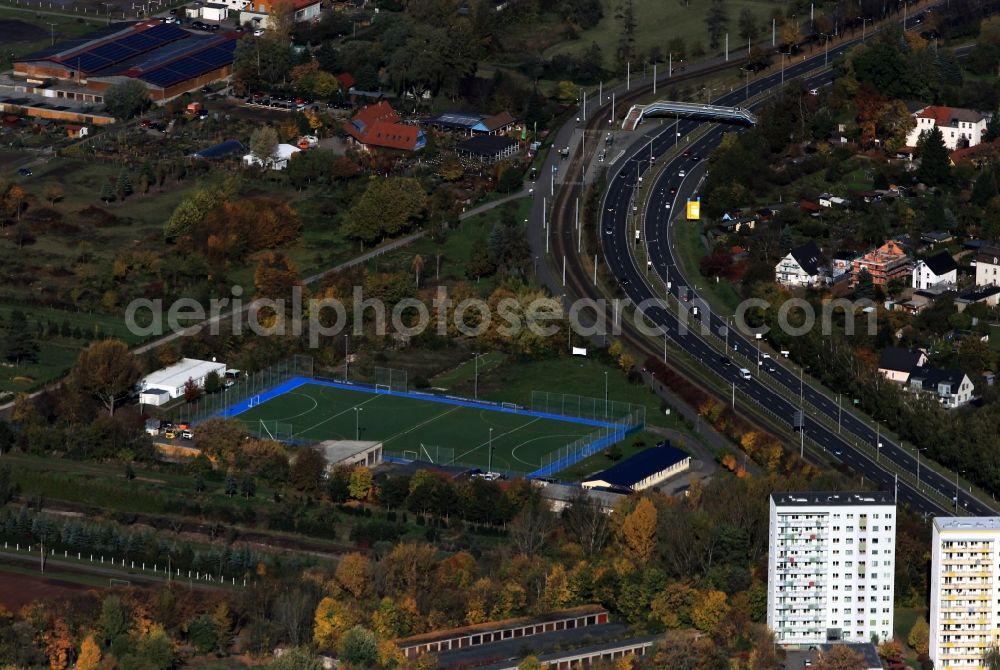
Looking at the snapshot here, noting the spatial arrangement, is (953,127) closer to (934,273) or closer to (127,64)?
(934,273)

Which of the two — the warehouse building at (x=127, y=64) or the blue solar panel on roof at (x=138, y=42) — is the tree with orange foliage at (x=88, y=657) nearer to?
the warehouse building at (x=127, y=64)

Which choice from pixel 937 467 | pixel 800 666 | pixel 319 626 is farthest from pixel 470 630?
pixel 937 467

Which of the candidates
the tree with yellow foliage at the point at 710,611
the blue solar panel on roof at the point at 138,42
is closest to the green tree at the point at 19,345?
the tree with yellow foliage at the point at 710,611

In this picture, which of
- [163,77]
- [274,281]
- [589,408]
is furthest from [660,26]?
[589,408]

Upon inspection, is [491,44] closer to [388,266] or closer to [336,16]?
[336,16]

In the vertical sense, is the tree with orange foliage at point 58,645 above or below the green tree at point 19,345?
below
